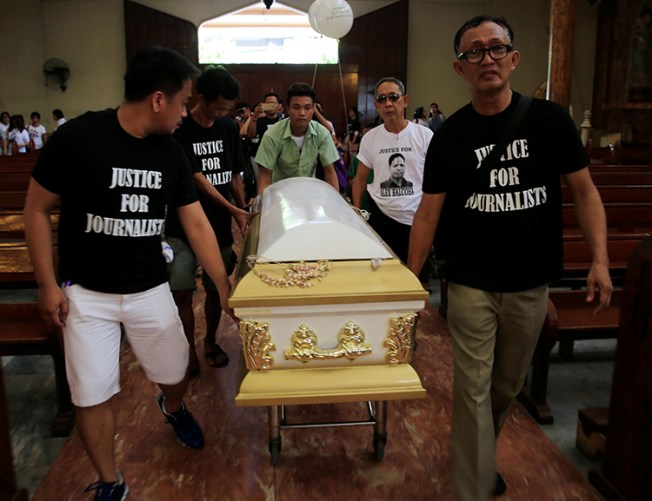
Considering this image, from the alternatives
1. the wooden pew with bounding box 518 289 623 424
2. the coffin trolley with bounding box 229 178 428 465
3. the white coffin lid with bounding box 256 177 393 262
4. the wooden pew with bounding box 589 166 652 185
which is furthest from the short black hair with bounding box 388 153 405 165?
A: the wooden pew with bounding box 589 166 652 185

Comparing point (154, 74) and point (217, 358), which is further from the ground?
point (154, 74)

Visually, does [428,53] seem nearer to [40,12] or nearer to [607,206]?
[40,12]

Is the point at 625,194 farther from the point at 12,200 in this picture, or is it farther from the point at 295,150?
the point at 12,200

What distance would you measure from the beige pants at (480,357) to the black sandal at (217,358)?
1.55 meters

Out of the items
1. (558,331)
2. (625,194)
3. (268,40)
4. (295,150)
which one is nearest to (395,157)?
(295,150)

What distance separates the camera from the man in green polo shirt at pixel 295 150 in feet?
10.4

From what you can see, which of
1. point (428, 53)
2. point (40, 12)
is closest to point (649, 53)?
point (428, 53)

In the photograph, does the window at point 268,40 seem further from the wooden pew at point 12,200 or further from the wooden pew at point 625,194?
the wooden pew at point 625,194

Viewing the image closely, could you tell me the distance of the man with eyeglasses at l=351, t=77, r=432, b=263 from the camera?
317 cm

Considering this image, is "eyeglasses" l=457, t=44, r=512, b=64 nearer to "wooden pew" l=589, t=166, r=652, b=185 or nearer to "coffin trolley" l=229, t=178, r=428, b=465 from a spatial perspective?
"coffin trolley" l=229, t=178, r=428, b=465

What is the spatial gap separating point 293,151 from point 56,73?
38.2ft

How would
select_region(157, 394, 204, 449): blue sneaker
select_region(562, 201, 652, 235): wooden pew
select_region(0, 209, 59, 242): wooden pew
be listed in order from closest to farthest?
select_region(157, 394, 204, 449): blue sneaker < select_region(0, 209, 59, 242): wooden pew < select_region(562, 201, 652, 235): wooden pew

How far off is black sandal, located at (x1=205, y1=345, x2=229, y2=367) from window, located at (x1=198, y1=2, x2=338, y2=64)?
11277mm

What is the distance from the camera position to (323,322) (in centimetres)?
171
